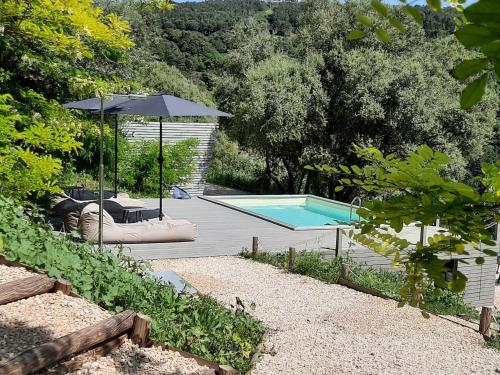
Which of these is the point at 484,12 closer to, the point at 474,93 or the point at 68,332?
the point at 474,93

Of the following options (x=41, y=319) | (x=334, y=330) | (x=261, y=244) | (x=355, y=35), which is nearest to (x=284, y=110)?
(x=261, y=244)

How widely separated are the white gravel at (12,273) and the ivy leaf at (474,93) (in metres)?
4.33

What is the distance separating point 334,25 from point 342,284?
45.4 feet

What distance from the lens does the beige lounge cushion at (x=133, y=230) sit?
868cm

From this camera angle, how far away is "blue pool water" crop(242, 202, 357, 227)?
15.0 meters

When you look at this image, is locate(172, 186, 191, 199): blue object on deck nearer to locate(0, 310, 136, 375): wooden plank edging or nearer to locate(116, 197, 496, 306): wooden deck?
locate(116, 197, 496, 306): wooden deck

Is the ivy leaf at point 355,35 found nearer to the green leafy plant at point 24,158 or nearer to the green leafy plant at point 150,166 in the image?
the green leafy plant at point 24,158

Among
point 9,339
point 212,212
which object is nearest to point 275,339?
point 9,339

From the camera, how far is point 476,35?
84 cm

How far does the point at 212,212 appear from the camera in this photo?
13.1 meters

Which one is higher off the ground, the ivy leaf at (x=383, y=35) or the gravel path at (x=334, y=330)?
the ivy leaf at (x=383, y=35)

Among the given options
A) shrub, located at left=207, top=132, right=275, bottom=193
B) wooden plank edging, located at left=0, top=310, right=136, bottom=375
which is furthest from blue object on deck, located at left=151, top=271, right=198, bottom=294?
shrub, located at left=207, top=132, right=275, bottom=193

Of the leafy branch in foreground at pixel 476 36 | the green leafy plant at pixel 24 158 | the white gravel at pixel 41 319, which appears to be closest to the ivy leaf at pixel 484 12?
the leafy branch in foreground at pixel 476 36

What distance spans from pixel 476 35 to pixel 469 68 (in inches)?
4.1
